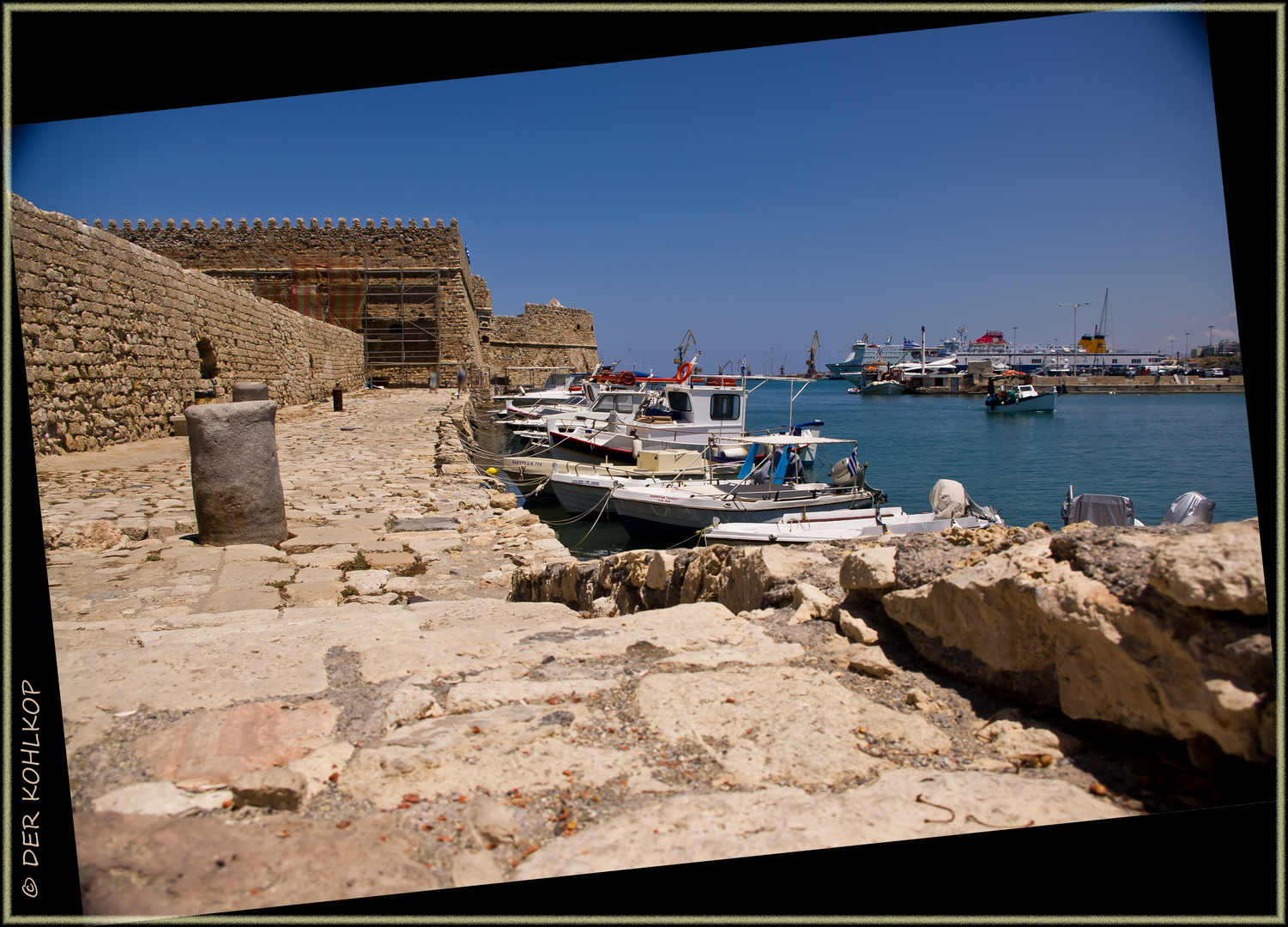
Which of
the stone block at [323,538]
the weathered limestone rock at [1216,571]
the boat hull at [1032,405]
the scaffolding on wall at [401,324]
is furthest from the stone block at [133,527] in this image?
the boat hull at [1032,405]

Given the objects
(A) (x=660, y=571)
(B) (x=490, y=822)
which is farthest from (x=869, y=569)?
(A) (x=660, y=571)

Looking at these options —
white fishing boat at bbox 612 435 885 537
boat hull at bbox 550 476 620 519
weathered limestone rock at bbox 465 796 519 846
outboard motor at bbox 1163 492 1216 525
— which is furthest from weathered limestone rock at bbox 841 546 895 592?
boat hull at bbox 550 476 620 519

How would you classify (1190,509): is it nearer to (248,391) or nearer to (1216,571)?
(1216,571)

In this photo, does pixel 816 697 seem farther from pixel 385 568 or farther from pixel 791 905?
pixel 385 568

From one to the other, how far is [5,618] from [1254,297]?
A: 102 inches

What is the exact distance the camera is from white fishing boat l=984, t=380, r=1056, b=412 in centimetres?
3850

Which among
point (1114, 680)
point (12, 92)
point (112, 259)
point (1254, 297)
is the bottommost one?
point (1114, 680)

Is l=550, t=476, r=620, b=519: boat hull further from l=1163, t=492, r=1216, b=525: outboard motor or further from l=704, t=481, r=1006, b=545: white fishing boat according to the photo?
l=1163, t=492, r=1216, b=525: outboard motor

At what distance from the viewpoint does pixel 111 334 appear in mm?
8680

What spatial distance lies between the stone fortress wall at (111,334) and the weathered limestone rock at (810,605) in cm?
760

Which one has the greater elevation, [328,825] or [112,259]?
[112,259]

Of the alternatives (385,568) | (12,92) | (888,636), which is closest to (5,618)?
(12,92)

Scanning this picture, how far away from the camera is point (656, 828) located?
139 centimetres

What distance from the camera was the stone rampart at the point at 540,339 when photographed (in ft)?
134
